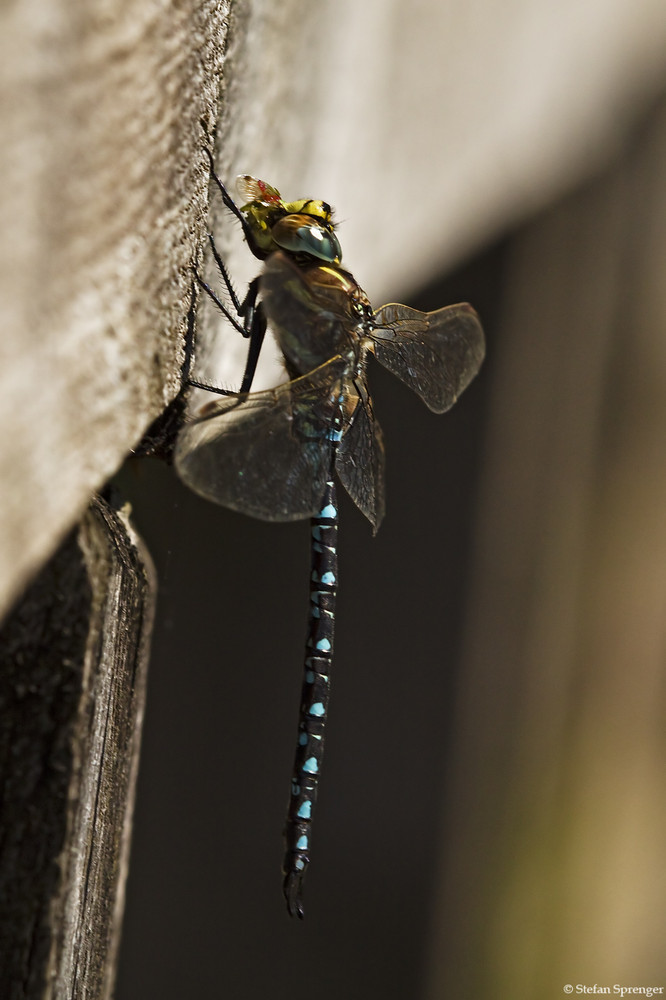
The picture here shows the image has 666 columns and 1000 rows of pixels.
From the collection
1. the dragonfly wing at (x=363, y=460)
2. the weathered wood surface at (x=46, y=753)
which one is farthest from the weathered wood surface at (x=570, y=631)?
the weathered wood surface at (x=46, y=753)

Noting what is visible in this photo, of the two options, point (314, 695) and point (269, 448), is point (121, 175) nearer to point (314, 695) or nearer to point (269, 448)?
point (269, 448)

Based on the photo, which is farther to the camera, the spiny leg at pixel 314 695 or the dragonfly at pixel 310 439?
the spiny leg at pixel 314 695

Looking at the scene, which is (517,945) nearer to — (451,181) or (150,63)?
(451,181)

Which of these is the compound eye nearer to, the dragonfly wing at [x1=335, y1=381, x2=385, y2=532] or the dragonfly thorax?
the dragonfly thorax

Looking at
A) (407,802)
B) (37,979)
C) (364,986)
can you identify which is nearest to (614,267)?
(407,802)

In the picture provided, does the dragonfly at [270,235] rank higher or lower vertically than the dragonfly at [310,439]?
higher

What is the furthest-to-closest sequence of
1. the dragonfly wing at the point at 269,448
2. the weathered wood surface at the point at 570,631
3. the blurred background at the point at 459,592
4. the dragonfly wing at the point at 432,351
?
the weathered wood surface at the point at 570,631
the blurred background at the point at 459,592
the dragonfly wing at the point at 432,351
the dragonfly wing at the point at 269,448

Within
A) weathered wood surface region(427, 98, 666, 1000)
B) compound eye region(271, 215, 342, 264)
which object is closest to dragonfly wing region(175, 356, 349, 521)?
compound eye region(271, 215, 342, 264)

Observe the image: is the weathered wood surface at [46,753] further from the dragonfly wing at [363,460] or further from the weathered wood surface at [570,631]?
the weathered wood surface at [570,631]

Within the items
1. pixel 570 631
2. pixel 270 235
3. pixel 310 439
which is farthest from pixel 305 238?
pixel 570 631
